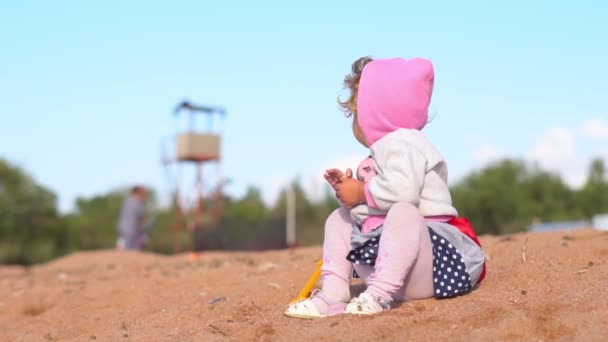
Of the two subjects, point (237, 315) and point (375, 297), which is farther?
point (237, 315)

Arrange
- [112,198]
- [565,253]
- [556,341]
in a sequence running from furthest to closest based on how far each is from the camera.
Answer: [112,198], [565,253], [556,341]

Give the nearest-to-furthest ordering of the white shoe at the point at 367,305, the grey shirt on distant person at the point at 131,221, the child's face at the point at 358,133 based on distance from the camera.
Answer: the white shoe at the point at 367,305
the child's face at the point at 358,133
the grey shirt on distant person at the point at 131,221

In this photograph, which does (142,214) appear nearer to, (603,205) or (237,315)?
(237,315)

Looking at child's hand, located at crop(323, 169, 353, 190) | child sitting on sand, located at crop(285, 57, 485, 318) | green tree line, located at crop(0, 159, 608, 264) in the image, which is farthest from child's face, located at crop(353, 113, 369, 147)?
green tree line, located at crop(0, 159, 608, 264)

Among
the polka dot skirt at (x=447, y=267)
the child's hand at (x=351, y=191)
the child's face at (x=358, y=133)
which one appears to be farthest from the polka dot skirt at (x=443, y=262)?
the child's face at (x=358, y=133)

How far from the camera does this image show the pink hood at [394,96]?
311 centimetres

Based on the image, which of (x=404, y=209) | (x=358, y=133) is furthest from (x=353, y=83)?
(x=404, y=209)

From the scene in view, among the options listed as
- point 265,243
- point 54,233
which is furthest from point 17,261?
point 265,243

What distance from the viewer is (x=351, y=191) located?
9.91 feet

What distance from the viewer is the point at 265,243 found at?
768 inches

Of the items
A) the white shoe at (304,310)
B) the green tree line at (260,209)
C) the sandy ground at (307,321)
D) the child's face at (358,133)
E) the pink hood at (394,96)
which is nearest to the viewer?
the sandy ground at (307,321)

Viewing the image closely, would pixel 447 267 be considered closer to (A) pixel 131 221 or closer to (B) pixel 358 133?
(B) pixel 358 133

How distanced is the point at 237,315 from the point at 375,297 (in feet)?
2.46

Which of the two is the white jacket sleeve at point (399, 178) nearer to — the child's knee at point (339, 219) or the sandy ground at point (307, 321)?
the child's knee at point (339, 219)
